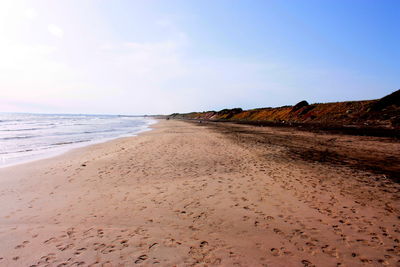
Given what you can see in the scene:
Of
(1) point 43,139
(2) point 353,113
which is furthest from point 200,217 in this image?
(2) point 353,113

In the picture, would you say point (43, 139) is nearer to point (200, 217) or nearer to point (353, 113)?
point (200, 217)

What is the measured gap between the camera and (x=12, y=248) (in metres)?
4.72

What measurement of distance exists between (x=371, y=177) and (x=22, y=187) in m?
14.6

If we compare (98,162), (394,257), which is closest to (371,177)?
(394,257)

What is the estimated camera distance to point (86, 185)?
29.4 feet

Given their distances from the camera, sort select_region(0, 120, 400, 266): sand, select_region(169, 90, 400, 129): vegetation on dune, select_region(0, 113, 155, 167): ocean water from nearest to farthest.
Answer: select_region(0, 120, 400, 266): sand, select_region(0, 113, 155, 167): ocean water, select_region(169, 90, 400, 129): vegetation on dune

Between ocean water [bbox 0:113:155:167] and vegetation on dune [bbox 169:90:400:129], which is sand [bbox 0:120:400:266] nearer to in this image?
ocean water [bbox 0:113:155:167]

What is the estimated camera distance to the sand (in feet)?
14.4

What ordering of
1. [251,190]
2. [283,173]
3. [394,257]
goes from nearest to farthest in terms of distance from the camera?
[394,257] → [251,190] → [283,173]

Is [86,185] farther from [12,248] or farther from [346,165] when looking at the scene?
[346,165]

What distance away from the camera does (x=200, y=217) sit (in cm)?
607

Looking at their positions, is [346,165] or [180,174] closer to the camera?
[180,174]

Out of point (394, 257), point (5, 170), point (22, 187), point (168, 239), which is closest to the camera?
point (394, 257)

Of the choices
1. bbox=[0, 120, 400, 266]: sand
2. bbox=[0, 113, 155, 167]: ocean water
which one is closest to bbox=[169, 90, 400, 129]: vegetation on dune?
bbox=[0, 120, 400, 266]: sand
